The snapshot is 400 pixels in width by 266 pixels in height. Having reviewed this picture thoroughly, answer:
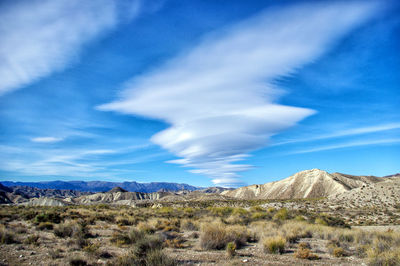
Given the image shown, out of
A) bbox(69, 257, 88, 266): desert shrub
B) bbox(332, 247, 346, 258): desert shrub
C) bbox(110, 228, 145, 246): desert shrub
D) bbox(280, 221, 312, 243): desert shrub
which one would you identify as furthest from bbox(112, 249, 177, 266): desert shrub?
bbox(280, 221, 312, 243): desert shrub

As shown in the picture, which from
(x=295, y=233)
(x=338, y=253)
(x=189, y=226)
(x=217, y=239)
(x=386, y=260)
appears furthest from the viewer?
(x=189, y=226)

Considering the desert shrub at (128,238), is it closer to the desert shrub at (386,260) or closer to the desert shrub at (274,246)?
the desert shrub at (274,246)

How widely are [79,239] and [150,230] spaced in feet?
17.7

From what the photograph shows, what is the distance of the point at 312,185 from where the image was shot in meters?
100

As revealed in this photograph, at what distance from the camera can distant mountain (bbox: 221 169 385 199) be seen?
9481 centimetres

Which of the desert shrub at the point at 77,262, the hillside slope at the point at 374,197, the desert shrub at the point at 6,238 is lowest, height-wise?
the desert shrub at the point at 6,238

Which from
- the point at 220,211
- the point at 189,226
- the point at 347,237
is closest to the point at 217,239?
the point at 189,226

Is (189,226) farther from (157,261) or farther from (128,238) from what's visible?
(157,261)

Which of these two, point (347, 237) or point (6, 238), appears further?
point (347, 237)

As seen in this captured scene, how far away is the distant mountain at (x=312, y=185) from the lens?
9481cm

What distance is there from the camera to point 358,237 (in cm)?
1420

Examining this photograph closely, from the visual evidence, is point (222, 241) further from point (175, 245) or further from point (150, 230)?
point (150, 230)

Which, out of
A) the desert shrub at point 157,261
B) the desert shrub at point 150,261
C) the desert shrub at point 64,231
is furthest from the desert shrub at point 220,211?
the desert shrub at point 157,261

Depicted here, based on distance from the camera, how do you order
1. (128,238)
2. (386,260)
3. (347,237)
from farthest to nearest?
(347,237), (128,238), (386,260)
